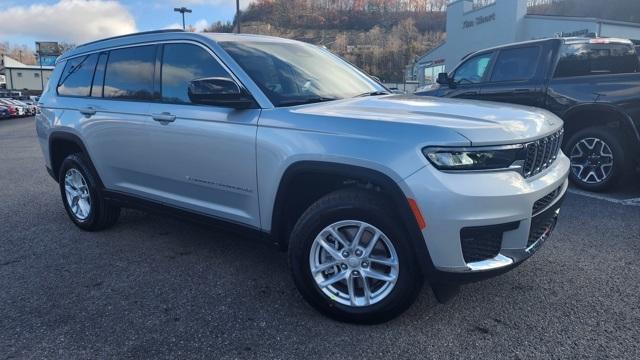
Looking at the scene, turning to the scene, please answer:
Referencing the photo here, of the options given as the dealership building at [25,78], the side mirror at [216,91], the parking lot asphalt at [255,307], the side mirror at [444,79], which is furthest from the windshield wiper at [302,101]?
the dealership building at [25,78]

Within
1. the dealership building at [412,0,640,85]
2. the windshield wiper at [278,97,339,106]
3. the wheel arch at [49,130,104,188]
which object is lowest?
the wheel arch at [49,130,104,188]

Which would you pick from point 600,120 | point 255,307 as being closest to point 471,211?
point 255,307

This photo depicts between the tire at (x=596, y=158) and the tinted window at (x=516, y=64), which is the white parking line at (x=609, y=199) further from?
the tinted window at (x=516, y=64)

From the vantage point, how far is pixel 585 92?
18.9 feet

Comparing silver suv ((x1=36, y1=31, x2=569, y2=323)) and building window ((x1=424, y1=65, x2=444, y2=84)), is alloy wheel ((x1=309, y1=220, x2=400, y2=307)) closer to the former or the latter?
silver suv ((x1=36, y1=31, x2=569, y2=323))

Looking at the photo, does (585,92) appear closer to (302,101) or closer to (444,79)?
(444,79)

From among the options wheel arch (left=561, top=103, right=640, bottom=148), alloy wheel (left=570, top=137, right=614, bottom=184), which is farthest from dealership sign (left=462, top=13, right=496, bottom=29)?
alloy wheel (left=570, top=137, right=614, bottom=184)

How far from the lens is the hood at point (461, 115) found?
8.48 ft

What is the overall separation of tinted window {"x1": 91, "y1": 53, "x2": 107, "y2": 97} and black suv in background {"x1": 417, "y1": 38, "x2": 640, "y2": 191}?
4957mm

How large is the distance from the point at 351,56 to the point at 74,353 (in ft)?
215

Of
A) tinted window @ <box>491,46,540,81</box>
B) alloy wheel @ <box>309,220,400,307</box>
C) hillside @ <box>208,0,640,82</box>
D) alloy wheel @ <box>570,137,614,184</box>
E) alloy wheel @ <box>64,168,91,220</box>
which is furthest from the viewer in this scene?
Answer: hillside @ <box>208,0,640,82</box>

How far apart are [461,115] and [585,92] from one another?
381 centimetres

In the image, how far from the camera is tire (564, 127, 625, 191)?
5.68 m

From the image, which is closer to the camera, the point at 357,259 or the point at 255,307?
the point at 357,259
